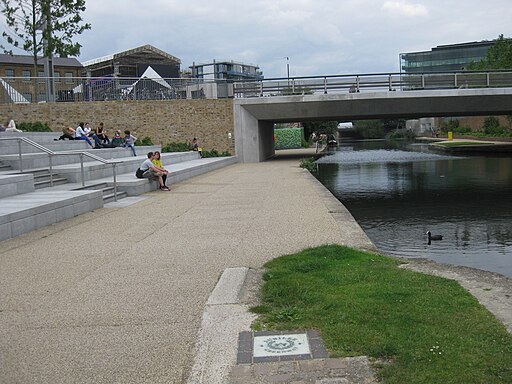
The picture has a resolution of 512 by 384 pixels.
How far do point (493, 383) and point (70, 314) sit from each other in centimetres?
396

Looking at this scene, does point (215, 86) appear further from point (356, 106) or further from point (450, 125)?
point (450, 125)

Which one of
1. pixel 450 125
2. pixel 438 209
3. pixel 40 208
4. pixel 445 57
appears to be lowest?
pixel 438 209

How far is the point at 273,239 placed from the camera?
959 centimetres

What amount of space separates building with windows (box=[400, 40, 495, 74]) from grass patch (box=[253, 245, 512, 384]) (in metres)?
130

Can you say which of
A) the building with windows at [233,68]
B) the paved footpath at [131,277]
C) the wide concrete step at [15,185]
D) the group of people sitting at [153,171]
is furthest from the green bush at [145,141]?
the building with windows at [233,68]

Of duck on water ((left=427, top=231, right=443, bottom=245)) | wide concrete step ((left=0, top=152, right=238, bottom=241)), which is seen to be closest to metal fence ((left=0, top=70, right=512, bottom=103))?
wide concrete step ((left=0, top=152, right=238, bottom=241))

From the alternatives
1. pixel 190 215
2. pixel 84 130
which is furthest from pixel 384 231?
pixel 84 130

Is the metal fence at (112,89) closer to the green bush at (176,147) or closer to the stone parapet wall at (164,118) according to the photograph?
the stone parapet wall at (164,118)

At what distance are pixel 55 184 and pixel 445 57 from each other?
13359 cm

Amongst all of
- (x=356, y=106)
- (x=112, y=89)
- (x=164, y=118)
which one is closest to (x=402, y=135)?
(x=356, y=106)

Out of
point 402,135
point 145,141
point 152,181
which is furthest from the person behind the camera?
point 402,135

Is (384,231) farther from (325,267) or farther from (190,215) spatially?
(325,267)

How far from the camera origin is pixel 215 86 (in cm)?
3675

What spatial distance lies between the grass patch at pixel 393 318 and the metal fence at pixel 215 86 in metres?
27.9
